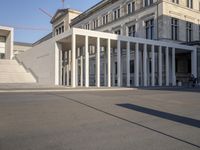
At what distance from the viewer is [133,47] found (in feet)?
112

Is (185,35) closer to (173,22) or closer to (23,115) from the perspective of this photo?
(173,22)

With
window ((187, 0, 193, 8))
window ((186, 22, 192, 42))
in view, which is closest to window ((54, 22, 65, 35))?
window ((187, 0, 193, 8))

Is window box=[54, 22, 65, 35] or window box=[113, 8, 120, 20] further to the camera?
window box=[54, 22, 65, 35]

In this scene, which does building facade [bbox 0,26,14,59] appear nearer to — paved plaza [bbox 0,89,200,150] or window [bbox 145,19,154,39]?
window [bbox 145,19,154,39]

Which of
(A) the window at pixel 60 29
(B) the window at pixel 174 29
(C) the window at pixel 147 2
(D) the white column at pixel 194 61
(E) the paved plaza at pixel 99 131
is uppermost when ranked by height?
(A) the window at pixel 60 29

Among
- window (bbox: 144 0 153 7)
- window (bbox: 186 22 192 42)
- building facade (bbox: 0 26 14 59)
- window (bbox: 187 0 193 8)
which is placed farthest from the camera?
building facade (bbox: 0 26 14 59)

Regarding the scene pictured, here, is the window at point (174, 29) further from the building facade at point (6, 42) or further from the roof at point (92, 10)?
the building facade at point (6, 42)

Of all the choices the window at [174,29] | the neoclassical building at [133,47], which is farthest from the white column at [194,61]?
the window at [174,29]

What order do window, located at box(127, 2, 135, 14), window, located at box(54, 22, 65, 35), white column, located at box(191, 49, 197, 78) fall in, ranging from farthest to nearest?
1. window, located at box(54, 22, 65, 35)
2. window, located at box(127, 2, 135, 14)
3. white column, located at box(191, 49, 197, 78)

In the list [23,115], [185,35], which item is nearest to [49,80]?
[23,115]

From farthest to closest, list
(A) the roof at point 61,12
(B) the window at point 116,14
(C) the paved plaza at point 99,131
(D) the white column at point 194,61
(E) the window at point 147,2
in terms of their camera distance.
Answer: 1. (A) the roof at point 61,12
2. (B) the window at point 116,14
3. (E) the window at point 147,2
4. (D) the white column at point 194,61
5. (C) the paved plaza at point 99,131

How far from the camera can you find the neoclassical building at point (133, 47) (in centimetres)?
2748

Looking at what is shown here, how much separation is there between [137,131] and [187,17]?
39931 mm

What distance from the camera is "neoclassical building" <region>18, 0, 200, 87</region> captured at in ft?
90.2
